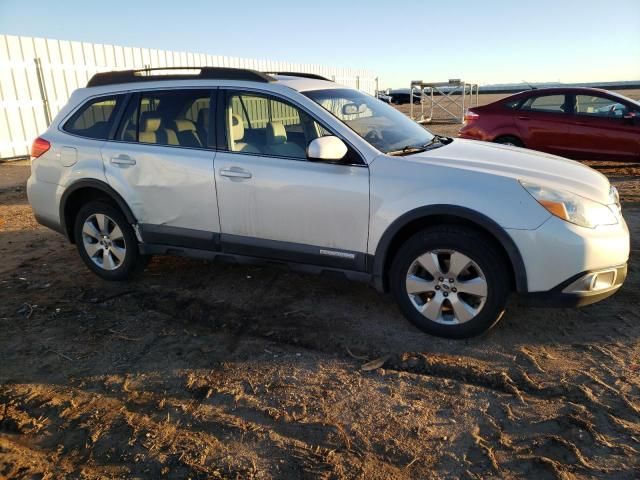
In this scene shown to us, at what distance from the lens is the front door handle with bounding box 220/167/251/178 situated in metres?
4.11

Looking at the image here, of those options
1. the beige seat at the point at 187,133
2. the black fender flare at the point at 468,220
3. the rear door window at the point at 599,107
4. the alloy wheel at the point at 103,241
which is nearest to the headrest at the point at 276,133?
the beige seat at the point at 187,133

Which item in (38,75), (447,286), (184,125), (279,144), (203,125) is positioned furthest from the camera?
(38,75)

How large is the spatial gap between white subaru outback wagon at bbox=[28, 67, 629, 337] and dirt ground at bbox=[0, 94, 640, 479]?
16.8 inches

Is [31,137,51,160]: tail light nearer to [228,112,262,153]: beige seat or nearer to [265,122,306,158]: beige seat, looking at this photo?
[228,112,262,153]: beige seat

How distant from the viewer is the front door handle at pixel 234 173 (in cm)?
411

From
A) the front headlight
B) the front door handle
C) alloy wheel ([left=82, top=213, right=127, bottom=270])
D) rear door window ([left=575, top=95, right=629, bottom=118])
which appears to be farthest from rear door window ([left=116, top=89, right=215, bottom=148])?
rear door window ([left=575, top=95, right=629, bottom=118])

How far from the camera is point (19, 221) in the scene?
291 inches

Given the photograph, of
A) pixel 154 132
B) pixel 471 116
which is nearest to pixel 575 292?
pixel 154 132

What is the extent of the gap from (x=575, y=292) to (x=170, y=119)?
3.40 meters

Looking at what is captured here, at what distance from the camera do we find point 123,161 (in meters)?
4.63

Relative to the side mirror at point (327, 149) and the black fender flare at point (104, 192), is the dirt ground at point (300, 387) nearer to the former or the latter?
the black fender flare at point (104, 192)

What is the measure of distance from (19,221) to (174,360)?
16.7ft

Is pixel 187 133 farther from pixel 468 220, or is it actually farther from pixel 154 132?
pixel 468 220

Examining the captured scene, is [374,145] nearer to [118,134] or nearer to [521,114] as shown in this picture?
[118,134]
